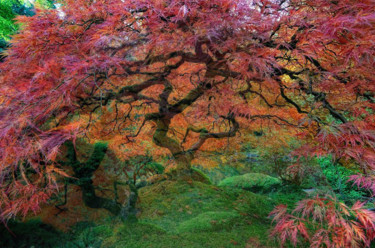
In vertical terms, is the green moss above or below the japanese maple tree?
below

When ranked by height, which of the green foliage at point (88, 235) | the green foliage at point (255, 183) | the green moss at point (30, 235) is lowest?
the green foliage at point (255, 183)

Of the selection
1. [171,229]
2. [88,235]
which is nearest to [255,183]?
[171,229]

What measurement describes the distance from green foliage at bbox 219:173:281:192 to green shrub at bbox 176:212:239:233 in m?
2.23

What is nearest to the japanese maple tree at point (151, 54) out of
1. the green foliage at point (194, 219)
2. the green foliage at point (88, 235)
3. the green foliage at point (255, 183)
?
the green foliage at point (88, 235)

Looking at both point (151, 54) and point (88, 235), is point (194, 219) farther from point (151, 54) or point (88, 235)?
point (151, 54)

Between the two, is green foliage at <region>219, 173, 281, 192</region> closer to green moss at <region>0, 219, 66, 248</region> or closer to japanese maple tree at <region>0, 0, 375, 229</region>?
japanese maple tree at <region>0, 0, 375, 229</region>

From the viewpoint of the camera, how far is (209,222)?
215cm

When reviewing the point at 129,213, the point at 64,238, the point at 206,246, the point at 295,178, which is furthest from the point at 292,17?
the point at 295,178

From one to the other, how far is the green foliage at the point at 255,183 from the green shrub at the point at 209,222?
223cm

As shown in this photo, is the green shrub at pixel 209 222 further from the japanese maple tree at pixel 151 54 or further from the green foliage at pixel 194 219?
the japanese maple tree at pixel 151 54

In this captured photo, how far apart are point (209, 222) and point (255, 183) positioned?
8.40 ft

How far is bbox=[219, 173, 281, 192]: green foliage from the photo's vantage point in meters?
4.35

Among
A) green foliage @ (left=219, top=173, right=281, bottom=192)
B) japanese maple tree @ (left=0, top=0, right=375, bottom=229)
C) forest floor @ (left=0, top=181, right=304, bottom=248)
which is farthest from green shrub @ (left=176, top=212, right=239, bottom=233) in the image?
green foliage @ (left=219, top=173, right=281, bottom=192)

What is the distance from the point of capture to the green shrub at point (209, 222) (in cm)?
208
